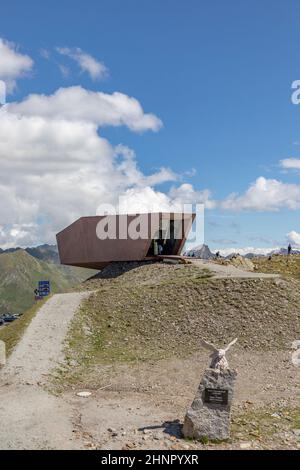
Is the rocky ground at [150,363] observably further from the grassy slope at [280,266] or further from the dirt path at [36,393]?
the grassy slope at [280,266]

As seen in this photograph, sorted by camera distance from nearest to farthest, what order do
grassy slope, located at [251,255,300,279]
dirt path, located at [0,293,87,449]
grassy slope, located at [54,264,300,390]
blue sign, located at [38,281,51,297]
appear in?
dirt path, located at [0,293,87,449], grassy slope, located at [54,264,300,390], grassy slope, located at [251,255,300,279], blue sign, located at [38,281,51,297]

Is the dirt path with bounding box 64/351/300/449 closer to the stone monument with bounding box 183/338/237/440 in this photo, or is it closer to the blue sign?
the stone monument with bounding box 183/338/237/440

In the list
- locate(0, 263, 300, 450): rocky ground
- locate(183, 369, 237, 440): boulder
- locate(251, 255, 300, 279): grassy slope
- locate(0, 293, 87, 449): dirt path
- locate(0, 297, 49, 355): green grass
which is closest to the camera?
locate(0, 293, 87, 449): dirt path

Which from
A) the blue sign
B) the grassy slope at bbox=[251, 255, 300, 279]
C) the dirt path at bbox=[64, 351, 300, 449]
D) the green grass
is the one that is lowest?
the dirt path at bbox=[64, 351, 300, 449]

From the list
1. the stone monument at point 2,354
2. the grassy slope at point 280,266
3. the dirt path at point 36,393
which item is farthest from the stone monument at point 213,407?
the grassy slope at point 280,266

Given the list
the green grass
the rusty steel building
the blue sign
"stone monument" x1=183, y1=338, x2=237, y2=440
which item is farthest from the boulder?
the blue sign

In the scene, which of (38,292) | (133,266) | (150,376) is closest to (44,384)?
(150,376)

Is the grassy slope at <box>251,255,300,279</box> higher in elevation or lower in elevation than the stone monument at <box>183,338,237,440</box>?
higher

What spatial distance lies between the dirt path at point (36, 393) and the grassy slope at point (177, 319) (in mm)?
1058

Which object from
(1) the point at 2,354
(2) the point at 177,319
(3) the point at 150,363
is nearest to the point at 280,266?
(2) the point at 177,319

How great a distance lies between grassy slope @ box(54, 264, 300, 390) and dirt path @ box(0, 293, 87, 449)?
41.7 inches

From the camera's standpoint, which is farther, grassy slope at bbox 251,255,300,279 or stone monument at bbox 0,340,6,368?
grassy slope at bbox 251,255,300,279

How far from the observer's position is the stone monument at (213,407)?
12.7m

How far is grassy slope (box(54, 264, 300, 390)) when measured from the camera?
2402 cm
